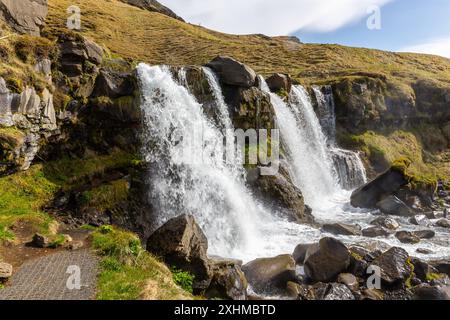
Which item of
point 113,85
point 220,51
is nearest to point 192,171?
point 113,85

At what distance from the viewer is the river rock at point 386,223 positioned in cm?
2413

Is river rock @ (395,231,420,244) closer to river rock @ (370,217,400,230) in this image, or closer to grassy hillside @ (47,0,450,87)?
river rock @ (370,217,400,230)

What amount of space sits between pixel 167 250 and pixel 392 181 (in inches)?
881

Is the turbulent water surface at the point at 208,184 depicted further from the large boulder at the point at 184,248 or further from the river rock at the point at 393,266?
the large boulder at the point at 184,248

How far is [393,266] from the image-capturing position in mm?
15625

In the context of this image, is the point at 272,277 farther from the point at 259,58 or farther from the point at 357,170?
the point at 259,58

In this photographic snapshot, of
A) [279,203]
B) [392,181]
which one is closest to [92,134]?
[279,203]

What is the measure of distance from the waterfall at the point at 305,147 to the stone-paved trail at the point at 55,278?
20704 millimetres

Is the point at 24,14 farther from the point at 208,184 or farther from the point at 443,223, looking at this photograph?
the point at 443,223

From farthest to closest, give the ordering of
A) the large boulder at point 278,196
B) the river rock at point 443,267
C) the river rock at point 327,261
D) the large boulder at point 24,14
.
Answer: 1. the large boulder at point 278,196
2. the large boulder at point 24,14
3. the river rock at point 443,267
4. the river rock at point 327,261

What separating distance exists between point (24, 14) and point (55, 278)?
1823 centimetres

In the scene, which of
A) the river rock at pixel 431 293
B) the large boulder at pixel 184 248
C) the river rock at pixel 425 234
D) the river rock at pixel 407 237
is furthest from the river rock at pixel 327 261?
the river rock at pixel 425 234

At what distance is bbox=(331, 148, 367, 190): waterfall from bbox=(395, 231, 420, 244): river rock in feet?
40.3

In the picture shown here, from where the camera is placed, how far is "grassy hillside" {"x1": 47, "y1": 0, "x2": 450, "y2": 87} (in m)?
52.4
